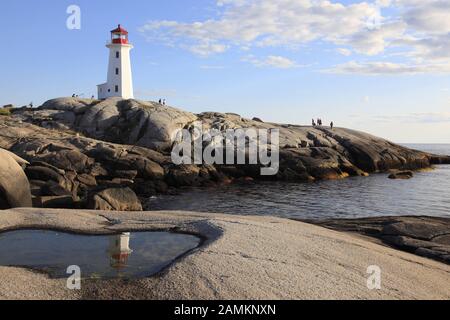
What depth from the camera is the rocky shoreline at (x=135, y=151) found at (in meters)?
36.0

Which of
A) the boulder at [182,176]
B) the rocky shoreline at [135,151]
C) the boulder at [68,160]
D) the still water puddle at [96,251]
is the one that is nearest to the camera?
the still water puddle at [96,251]

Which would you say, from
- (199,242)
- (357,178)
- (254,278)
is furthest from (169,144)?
(254,278)

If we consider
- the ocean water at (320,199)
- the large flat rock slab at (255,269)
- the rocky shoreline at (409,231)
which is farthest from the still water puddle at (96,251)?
the ocean water at (320,199)

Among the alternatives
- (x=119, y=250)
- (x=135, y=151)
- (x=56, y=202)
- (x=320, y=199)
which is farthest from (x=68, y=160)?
(x=119, y=250)

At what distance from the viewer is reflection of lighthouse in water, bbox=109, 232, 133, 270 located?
33.4ft

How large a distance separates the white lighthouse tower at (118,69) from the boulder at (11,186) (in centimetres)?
5007

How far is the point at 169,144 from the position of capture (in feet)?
166

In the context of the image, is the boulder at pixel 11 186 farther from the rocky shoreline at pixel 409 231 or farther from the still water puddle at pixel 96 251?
the rocky shoreline at pixel 409 231

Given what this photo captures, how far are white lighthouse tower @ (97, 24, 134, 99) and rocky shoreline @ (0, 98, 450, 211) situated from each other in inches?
278

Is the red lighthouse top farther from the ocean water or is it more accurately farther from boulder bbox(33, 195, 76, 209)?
boulder bbox(33, 195, 76, 209)

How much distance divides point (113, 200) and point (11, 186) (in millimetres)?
4518

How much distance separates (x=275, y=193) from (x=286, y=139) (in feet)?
69.5

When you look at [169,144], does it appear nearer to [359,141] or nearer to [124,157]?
[124,157]

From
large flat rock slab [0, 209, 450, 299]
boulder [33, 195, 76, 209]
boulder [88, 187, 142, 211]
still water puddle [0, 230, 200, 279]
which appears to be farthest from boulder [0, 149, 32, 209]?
still water puddle [0, 230, 200, 279]
